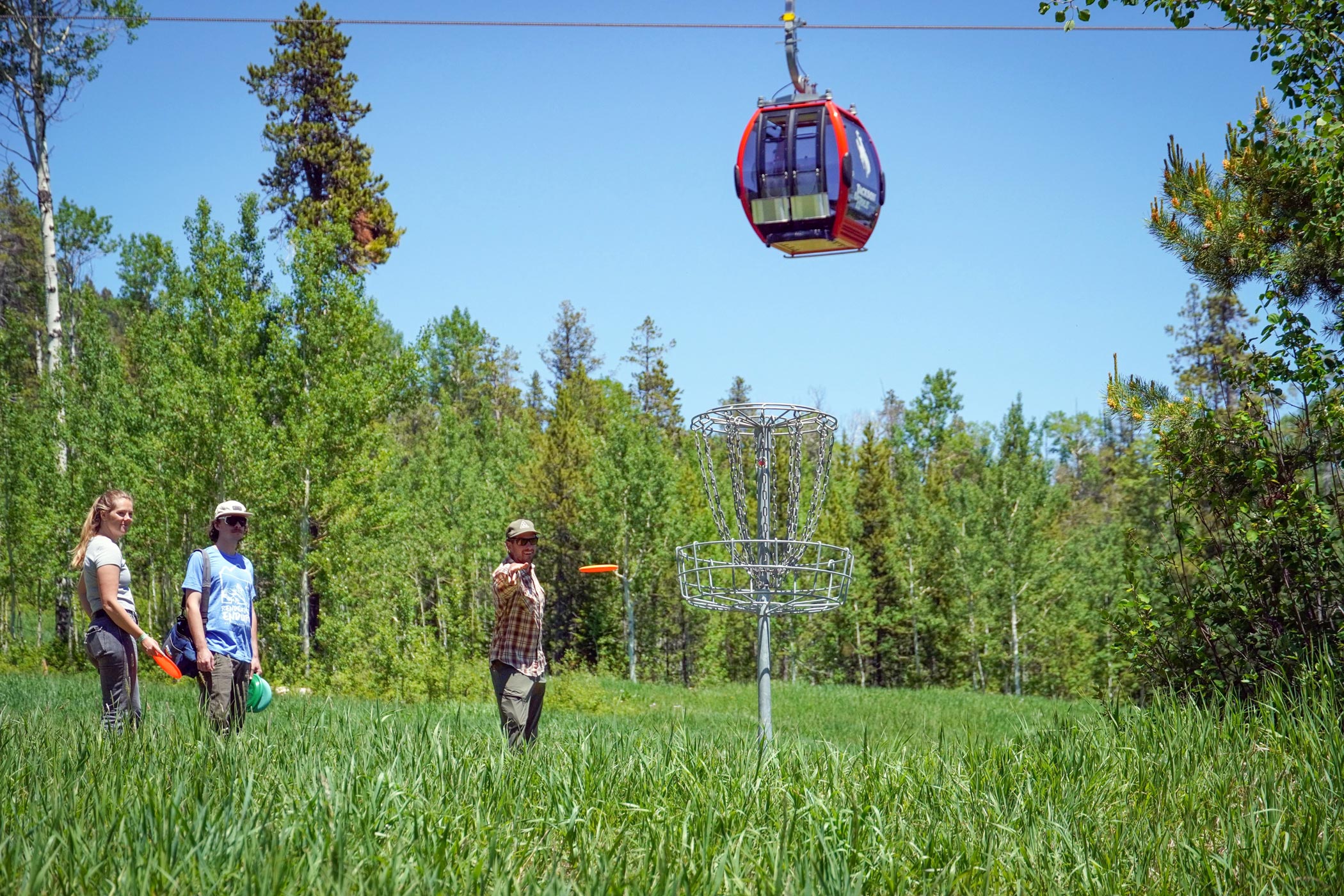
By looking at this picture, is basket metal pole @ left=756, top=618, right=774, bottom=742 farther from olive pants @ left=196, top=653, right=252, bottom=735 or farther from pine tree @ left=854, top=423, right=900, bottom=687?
pine tree @ left=854, top=423, right=900, bottom=687

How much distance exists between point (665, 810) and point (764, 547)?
8.62 feet

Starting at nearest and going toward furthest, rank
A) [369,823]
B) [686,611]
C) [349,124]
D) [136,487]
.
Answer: [369,823] → [136,487] → [349,124] → [686,611]

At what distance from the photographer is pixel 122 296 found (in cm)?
4306

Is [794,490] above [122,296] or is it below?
below

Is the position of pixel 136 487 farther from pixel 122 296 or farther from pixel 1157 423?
pixel 122 296

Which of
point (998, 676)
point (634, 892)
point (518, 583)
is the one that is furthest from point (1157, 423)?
point (998, 676)

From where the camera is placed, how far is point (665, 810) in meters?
4.40

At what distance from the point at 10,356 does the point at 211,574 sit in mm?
31942

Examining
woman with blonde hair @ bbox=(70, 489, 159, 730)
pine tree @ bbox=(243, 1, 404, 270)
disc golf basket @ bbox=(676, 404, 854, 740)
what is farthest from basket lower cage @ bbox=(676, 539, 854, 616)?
pine tree @ bbox=(243, 1, 404, 270)

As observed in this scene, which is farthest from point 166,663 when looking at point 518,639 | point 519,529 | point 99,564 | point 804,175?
point 804,175

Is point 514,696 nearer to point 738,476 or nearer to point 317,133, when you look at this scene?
point 738,476

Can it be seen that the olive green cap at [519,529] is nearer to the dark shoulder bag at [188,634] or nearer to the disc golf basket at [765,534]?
the disc golf basket at [765,534]

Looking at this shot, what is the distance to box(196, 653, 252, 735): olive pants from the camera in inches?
242

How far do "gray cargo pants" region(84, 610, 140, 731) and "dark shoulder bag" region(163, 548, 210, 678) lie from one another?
232 mm
